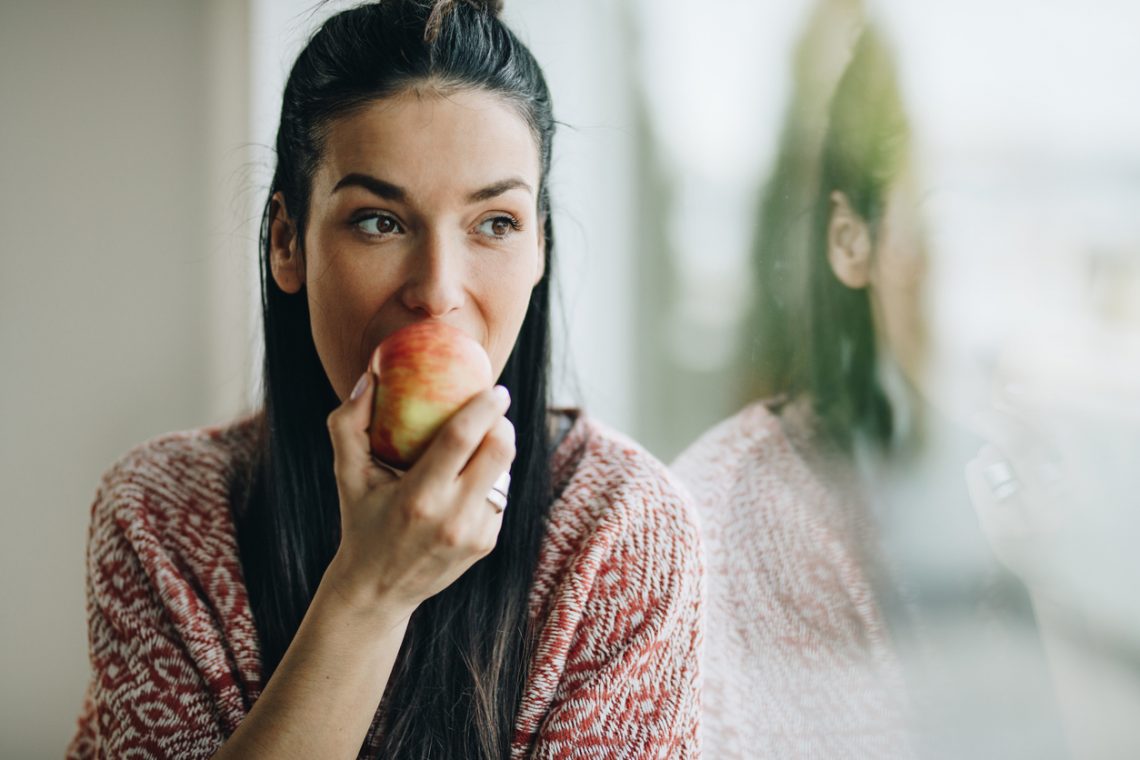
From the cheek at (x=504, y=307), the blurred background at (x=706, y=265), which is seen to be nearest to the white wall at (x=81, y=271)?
the blurred background at (x=706, y=265)

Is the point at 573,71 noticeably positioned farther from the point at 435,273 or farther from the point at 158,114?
the point at 158,114

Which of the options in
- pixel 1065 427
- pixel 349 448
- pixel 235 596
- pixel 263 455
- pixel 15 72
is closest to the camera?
pixel 349 448

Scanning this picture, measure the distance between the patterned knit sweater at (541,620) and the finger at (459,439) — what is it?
28 cm

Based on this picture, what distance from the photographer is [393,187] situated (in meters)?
0.81

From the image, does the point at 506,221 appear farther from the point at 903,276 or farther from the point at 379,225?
the point at 903,276

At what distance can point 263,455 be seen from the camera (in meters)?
1.06

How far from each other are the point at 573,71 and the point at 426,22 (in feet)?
1.01

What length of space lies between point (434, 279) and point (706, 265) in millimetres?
382

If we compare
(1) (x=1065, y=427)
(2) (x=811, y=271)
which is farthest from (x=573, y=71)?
(1) (x=1065, y=427)

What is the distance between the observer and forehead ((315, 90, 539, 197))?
2.68 feet

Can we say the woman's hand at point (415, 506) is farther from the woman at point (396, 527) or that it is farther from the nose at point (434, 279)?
the nose at point (434, 279)

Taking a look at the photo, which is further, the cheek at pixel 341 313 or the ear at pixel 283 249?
the ear at pixel 283 249

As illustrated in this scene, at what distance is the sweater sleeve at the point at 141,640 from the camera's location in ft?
2.84

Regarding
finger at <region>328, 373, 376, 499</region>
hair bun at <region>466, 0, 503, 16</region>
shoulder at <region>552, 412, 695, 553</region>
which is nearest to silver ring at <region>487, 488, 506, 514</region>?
finger at <region>328, 373, 376, 499</region>
